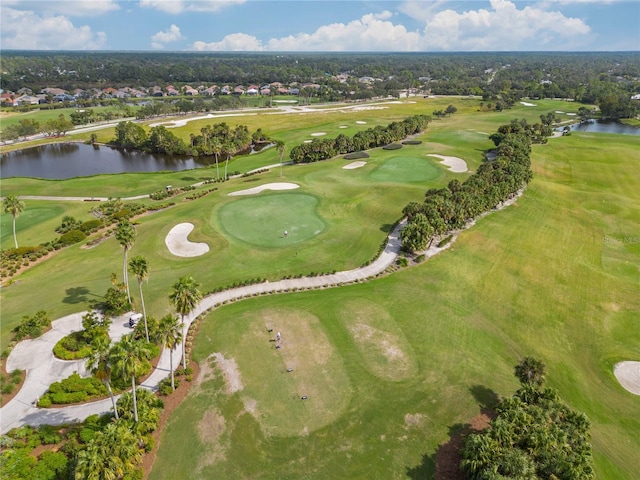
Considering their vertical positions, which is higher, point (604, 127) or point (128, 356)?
point (128, 356)

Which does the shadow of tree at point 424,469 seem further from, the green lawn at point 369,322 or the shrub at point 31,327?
the shrub at point 31,327

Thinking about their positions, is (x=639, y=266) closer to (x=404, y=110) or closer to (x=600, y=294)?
(x=600, y=294)

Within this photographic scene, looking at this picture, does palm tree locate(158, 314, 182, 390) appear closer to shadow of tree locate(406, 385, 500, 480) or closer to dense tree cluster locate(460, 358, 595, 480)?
shadow of tree locate(406, 385, 500, 480)

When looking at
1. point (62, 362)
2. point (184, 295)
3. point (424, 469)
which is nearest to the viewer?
point (424, 469)

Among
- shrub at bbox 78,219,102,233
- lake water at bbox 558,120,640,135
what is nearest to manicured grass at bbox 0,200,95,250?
shrub at bbox 78,219,102,233

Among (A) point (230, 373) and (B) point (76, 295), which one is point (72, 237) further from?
(A) point (230, 373)

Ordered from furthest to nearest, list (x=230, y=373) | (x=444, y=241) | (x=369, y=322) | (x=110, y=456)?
1. (x=444, y=241)
2. (x=369, y=322)
3. (x=230, y=373)
4. (x=110, y=456)

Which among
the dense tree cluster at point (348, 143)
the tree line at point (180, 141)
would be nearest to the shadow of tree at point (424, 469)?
the dense tree cluster at point (348, 143)

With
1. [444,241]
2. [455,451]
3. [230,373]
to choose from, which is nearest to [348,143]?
[444,241]

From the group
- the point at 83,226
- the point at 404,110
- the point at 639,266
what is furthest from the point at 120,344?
the point at 404,110
